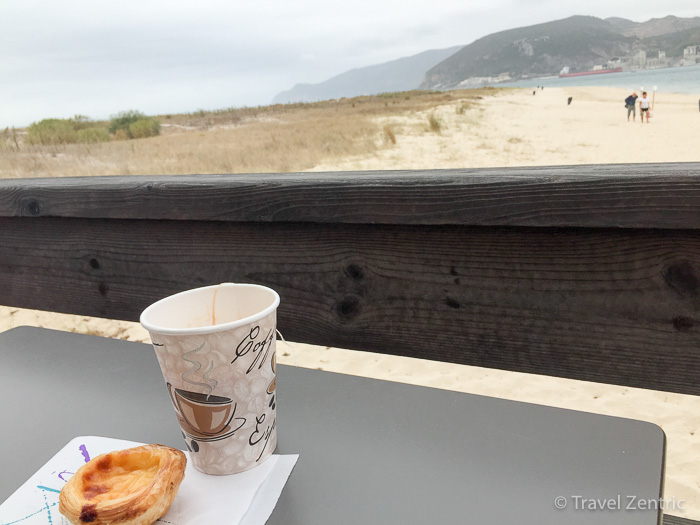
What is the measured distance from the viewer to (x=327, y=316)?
0.93m

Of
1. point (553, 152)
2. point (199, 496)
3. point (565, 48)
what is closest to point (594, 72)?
point (565, 48)

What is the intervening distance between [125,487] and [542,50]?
5.97 ft

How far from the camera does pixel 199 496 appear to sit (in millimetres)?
393

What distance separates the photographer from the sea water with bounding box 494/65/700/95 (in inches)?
42.1

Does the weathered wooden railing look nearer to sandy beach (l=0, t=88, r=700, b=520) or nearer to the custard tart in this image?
sandy beach (l=0, t=88, r=700, b=520)

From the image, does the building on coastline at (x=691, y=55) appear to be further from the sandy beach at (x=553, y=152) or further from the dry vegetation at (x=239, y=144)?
the dry vegetation at (x=239, y=144)

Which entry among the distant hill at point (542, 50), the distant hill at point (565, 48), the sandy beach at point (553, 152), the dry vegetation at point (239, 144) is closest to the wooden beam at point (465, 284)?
the sandy beach at point (553, 152)

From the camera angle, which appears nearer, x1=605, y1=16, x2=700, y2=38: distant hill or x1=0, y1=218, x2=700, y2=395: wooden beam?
x1=0, y1=218, x2=700, y2=395: wooden beam

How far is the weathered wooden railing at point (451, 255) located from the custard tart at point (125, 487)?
1.73ft

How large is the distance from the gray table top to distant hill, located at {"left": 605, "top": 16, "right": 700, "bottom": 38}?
45.9 inches

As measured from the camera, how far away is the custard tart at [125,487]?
1.08 feet

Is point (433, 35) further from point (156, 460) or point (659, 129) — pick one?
point (156, 460)

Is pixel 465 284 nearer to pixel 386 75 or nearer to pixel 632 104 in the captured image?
pixel 632 104

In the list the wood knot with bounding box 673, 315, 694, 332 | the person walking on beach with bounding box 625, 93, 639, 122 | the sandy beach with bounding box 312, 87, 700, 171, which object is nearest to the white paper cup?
the wood knot with bounding box 673, 315, 694, 332
